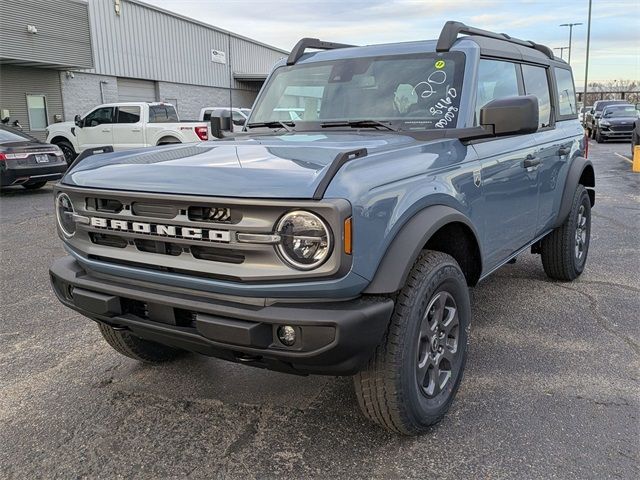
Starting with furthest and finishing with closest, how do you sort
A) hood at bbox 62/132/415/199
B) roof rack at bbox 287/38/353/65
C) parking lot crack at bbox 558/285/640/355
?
roof rack at bbox 287/38/353/65 → parking lot crack at bbox 558/285/640/355 → hood at bbox 62/132/415/199

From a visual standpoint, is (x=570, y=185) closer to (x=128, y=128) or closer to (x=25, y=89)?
(x=128, y=128)

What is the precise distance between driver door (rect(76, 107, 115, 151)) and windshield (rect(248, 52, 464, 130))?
42.8 ft

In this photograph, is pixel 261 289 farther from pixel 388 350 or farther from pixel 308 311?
pixel 388 350

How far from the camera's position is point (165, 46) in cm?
2605

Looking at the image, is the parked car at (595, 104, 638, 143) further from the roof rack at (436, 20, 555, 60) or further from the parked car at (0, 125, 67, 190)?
the roof rack at (436, 20, 555, 60)

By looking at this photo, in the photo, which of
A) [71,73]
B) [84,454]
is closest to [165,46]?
[71,73]

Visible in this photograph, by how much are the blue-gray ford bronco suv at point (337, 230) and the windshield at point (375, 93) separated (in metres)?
0.01

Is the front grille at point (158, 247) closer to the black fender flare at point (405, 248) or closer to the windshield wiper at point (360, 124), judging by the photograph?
the black fender flare at point (405, 248)

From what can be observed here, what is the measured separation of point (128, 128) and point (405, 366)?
582 inches

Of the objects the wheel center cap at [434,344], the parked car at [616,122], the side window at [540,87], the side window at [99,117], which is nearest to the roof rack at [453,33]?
the side window at [540,87]

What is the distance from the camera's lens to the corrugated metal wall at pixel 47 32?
17.3 m

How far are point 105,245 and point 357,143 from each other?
1.35m

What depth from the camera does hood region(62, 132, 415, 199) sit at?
88.0 inches

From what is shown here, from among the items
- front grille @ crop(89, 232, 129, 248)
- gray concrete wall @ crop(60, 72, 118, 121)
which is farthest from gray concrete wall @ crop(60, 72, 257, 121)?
front grille @ crop(89, 232, 129, 248)
